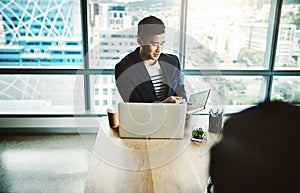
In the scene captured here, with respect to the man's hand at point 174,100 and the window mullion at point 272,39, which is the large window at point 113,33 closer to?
the window mullion at point 272,39

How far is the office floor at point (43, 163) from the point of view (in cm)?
262

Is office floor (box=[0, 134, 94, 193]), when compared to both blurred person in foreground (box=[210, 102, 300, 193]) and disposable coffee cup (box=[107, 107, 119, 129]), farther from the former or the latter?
blurred person in foreground (box=[210, 102, 300, 193])

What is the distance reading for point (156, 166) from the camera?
5.00ft

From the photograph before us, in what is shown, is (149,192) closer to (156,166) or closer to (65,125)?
(156,166)

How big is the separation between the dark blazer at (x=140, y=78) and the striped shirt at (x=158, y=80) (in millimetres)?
28

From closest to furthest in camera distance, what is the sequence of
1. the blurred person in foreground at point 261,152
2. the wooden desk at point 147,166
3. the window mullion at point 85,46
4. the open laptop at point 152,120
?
the blurred person in foreground at point 261,152
the wooden desk at point 147,166
the open laptop at point 152,120
the window mullion at point 85,46

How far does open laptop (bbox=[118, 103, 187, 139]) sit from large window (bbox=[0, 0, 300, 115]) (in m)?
1.63

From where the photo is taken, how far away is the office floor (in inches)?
103

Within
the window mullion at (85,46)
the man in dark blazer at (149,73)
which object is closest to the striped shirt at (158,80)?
the man in dark blazer at (149,73)

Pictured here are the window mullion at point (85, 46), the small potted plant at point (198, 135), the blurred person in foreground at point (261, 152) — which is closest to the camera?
the blurred person in foreground at point (261, 152)

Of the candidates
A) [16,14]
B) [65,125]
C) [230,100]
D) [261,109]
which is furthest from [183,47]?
[261,109]

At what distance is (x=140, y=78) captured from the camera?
1.94 meters

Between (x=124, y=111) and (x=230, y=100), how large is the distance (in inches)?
89.1

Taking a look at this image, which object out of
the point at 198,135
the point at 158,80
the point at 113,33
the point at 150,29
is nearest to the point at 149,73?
the point at 158,80
